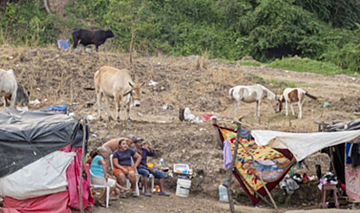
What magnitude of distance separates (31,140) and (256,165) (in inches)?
184

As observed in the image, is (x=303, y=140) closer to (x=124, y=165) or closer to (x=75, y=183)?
(x=124, y=165)

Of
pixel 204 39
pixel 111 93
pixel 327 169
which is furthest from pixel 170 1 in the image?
pixel 327 169

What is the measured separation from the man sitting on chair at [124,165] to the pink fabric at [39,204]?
168 cm

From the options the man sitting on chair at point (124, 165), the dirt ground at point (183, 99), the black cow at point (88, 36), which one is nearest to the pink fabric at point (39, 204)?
the man sitting on chair at point (124, 165)

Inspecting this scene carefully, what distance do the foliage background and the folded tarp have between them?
18.3 m

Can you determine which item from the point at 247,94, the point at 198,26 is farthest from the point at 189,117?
the point at 198,26

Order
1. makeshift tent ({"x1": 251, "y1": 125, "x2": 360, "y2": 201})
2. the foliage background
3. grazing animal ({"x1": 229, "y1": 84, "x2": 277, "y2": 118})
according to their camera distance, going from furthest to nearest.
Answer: the foliage background, grazing animal ({"x1": 229, "y1": 84, "x2": 277, "y2": 118}), makeshift tent ({"x1": 251, "y1": 125, "x2": 360, "y2": 201})

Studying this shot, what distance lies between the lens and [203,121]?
1673 cm

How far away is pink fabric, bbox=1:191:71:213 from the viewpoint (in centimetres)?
962

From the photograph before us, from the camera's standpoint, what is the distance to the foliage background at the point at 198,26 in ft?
99.9

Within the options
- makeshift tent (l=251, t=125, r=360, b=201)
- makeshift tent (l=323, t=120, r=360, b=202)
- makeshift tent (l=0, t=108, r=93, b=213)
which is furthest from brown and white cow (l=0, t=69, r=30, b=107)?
makeshift tent (l=323, t=120, r=360, b=202)

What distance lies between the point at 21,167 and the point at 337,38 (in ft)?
79.5

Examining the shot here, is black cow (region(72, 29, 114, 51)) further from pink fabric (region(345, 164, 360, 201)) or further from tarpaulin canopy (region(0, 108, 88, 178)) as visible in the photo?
tarpaulin canopy (region(0, 108, 88, 178))

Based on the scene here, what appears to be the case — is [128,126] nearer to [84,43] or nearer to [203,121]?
[203,121]
